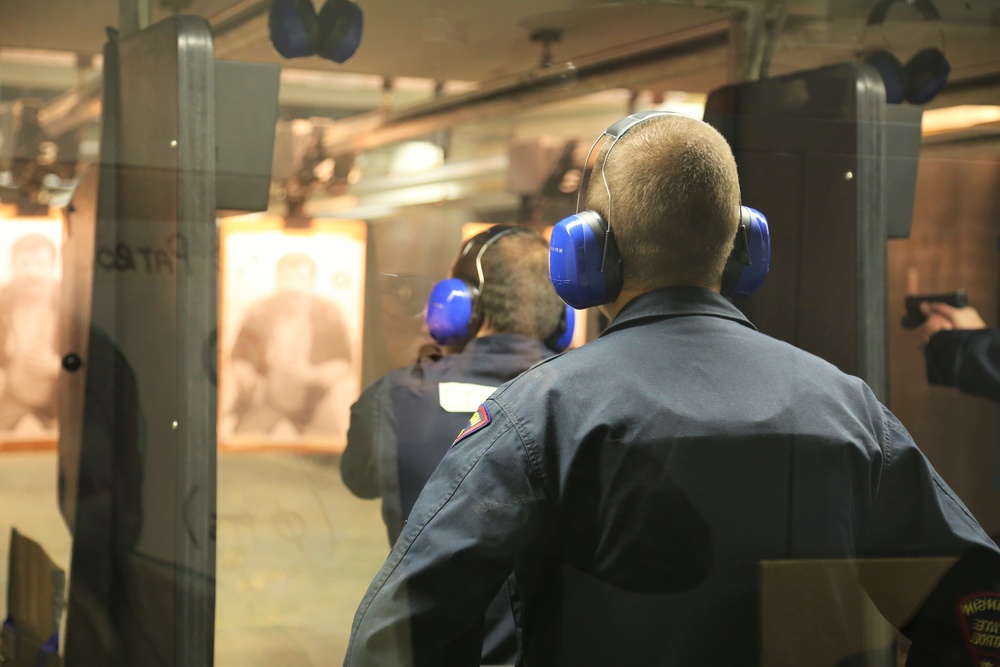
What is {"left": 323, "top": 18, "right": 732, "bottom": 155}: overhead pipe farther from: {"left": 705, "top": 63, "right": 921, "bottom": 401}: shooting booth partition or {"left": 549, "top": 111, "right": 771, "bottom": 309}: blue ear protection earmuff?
{"left": 549, "top": 111, "right": 771, "bottom": 309}: blue ear protection earmuff

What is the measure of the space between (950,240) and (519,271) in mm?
1042

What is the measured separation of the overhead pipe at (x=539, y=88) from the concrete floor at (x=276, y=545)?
2.36 ft

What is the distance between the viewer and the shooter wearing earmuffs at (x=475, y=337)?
170cm

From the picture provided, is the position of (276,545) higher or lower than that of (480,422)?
lower

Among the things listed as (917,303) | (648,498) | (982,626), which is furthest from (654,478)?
(917,303)

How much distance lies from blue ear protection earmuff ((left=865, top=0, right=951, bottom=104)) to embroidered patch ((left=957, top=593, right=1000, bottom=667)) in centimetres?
107

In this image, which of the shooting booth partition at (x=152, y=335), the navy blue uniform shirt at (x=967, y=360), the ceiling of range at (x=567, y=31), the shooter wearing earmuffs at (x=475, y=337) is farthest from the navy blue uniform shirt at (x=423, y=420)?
the navy blue uniform shirt at (x=967, y=360)

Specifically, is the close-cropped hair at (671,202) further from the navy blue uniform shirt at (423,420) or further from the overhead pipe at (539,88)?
the overhead pipe at (539,88)

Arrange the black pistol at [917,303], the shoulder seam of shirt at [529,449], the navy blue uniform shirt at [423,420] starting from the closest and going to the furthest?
the shoulder seam of shirt at [529,449] < the navy blue uniform shirt at [423,420] < the black pistol at [917,303]

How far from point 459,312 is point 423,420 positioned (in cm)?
23

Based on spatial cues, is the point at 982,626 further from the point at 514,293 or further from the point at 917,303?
the point at 917,303

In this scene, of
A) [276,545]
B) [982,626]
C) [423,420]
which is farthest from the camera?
[276,545]

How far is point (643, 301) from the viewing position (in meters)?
1.03

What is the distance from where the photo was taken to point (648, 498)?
981 millimetres
